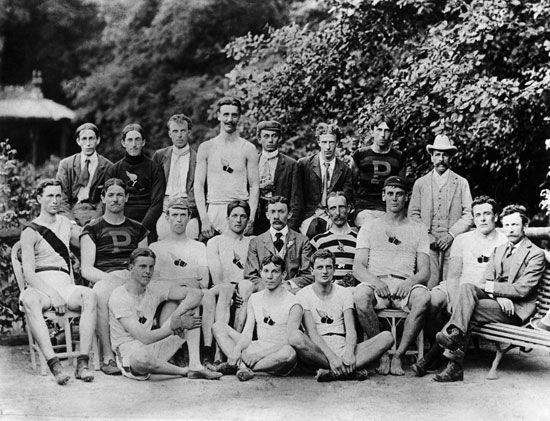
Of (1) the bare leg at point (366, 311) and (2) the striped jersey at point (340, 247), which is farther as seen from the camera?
(2) the striped jersey at point (340, 247)

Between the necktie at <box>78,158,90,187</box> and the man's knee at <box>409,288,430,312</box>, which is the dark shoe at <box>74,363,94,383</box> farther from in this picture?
the man's knee at <box>409,288,430,312</box>

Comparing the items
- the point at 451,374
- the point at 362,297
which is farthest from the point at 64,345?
the point at 451,374

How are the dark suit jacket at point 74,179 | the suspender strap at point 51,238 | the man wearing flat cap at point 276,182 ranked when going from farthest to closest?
1. the man wearing flat cap at point 276,182
2. the dark suit jacket at point 74,179
3. the suspender strap at point 51,238

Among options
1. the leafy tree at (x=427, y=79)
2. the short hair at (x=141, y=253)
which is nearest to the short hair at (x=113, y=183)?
the short hair at (x=141, y=253)

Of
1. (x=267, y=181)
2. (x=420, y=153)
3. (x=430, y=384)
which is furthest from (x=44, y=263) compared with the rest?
(x=420, y=153)

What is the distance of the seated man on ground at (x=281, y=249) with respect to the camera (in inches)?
240

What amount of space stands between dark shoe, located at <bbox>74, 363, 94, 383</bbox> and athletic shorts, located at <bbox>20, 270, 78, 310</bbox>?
479 mm

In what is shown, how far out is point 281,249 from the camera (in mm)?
6141

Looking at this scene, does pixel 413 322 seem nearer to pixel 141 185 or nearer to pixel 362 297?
pixel 362 297

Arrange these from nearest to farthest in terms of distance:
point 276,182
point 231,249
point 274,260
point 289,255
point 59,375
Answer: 1. point 59,375
2. point 274,260
3. point 289,255
4. point 231,249
5. point 276,182

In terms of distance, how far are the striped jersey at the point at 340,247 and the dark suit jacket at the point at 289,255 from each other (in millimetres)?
173

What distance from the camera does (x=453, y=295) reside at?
20.0 ft

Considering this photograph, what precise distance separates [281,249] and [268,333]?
2.24ft

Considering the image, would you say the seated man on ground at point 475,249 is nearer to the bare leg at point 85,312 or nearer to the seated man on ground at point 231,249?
the seated man on ground at point 231,249
